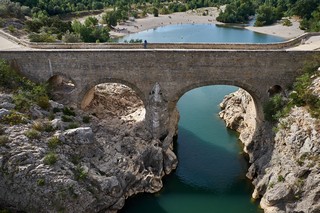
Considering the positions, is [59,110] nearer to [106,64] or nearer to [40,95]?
[40,95]

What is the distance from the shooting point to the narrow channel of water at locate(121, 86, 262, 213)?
84.5ft

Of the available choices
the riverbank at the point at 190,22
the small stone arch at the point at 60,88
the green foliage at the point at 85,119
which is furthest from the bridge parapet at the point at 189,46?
the riverbank at the point at 190,22

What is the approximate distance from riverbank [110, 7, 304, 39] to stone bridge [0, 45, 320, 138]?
50364 mm

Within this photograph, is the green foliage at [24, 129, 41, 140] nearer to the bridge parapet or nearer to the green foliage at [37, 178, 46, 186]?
the green foliage at [37, 178, 46, 186]

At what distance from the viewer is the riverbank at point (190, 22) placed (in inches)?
3113

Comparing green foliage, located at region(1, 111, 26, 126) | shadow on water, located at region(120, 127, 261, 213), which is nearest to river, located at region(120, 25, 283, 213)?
shadow on water, located at region(120, 127, 261, 213)

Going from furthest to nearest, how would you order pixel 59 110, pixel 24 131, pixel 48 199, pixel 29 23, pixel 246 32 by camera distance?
pixel 246 32 < pixel 29 23 < pixel 59 110 < pixel 24 131 < pixel 48 199

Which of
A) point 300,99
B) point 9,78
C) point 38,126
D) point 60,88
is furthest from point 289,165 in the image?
point 9,78

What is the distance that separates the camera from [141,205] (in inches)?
1018

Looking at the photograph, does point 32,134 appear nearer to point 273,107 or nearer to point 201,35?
point 273,107

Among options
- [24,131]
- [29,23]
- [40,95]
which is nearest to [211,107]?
[40,95]

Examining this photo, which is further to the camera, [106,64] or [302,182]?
[106,64]

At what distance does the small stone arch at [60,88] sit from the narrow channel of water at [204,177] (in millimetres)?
10339

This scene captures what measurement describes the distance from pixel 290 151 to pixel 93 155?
1338cm
